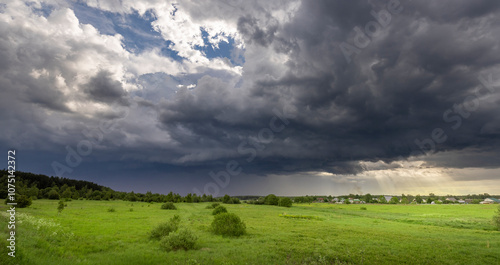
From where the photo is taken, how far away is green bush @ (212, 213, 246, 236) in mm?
32219

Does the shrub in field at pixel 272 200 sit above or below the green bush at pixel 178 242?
below

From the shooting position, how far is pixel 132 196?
13800cm

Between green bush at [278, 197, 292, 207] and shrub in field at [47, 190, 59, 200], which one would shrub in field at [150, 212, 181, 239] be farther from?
shrub in field at [47, 190, 59, 200]

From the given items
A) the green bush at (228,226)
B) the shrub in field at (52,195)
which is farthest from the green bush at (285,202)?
the shrub in field at (52,195)

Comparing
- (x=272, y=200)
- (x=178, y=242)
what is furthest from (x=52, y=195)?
(x=178, y=242)

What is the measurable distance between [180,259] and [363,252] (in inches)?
699

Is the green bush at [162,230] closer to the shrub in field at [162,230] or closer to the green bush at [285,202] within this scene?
the shrub in field at [162,230]

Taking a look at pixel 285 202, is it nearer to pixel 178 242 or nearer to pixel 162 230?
pixel 162 230

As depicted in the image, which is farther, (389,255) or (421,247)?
(421,247)

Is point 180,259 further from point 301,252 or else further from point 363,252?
point 363,252

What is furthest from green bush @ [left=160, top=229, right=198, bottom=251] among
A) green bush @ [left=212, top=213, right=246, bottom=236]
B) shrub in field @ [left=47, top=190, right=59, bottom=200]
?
shrub in field @ [left=47, top=190, right=59, bottom=200]

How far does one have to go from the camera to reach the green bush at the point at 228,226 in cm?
3222

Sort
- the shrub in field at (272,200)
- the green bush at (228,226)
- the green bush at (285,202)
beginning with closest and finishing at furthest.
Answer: the green bush at (228,226)
the green bush at (285,202)
the shrub in field at (272,200)

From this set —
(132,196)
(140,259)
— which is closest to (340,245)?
(140,259)
